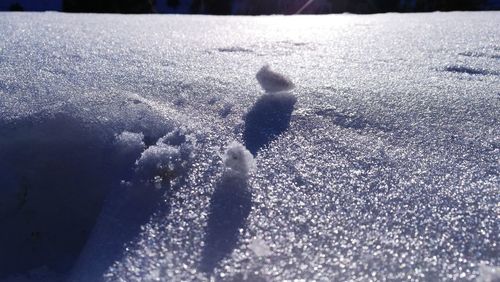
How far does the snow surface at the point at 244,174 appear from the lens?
562 mm

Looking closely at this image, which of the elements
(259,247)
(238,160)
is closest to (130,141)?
(238,160)

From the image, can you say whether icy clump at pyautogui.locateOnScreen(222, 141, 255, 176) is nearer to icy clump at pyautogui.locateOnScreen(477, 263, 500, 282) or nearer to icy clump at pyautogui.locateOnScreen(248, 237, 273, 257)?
icy clump at pyautogui.locateOnScreen(248, 237, 273, 257)

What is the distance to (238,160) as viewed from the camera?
2.41 ft

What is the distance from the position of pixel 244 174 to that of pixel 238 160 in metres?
0.03

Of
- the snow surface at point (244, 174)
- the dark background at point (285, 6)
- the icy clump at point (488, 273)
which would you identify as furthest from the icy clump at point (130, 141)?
the dark background at point (285, 6)

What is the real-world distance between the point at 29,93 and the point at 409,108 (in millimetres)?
839

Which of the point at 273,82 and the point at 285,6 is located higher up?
the point at 273,82

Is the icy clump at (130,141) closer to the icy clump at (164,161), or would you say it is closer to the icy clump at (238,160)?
the icy clump at (164,161)

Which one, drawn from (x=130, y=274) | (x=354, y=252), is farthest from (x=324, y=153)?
(x=130, y=274)

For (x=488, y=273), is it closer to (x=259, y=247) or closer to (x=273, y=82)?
(x=259, y=247)

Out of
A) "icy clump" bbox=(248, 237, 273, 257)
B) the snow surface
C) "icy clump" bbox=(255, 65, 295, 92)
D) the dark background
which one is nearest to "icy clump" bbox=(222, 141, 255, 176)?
the snow surface

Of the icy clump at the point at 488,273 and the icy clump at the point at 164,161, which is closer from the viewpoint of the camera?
the icy clump at the point at 488,273

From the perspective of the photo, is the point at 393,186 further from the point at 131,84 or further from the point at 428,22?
the point at 428,22

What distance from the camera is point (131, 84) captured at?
111cm
